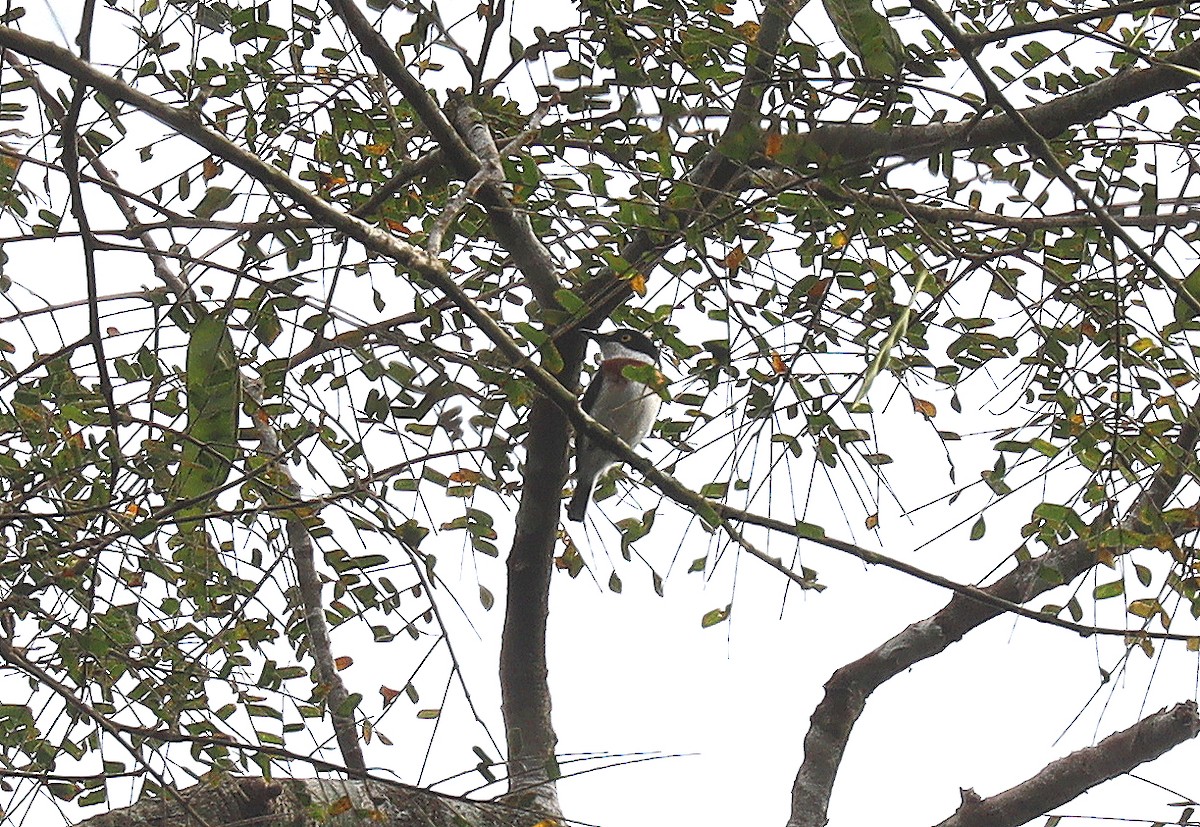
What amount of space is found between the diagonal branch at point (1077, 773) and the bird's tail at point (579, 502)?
1196 millimetres

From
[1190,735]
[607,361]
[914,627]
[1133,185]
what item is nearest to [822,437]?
[1133,185]

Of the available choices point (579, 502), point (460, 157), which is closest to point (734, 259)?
point (460, 157)

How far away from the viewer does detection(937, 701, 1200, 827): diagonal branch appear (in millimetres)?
3021

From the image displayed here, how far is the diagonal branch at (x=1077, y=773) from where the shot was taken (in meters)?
3.02

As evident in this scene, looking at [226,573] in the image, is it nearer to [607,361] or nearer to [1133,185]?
[607,361]

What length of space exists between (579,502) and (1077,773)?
1.42 m

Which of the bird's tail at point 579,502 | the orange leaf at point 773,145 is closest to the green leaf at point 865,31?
the orange leaf at point 773,145

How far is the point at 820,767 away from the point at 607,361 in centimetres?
146

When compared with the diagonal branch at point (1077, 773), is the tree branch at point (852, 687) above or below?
above

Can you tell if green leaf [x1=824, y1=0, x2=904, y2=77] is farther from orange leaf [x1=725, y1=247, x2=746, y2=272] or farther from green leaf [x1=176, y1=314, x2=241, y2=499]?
green leaf [x1=176, y1=314, x2=241, y2=499]

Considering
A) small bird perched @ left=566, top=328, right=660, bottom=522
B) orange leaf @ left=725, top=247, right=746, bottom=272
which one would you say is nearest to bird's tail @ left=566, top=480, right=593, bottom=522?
small bird perched @ left=566, top=328, right=660, bottom=522

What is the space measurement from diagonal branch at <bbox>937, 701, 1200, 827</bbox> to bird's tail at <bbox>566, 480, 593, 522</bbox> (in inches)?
47.1

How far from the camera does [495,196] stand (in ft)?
7.54

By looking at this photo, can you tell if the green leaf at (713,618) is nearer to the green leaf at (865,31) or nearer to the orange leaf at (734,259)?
the orange leaf at (734,259)
